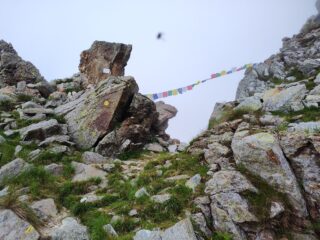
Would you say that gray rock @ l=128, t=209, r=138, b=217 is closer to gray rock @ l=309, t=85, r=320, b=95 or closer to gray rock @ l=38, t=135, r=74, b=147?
gray rock @ l=38, t=135, r=74, b=147

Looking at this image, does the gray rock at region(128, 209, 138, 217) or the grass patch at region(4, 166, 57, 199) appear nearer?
the gray rock at region(128, 209, 138, 217)

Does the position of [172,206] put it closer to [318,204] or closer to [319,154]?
[318,204]

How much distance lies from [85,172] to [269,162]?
698 centimetres

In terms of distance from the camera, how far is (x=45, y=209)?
8.84 meters

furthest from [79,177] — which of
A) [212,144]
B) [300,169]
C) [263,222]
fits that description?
[300,169]

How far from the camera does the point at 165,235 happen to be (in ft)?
22.7

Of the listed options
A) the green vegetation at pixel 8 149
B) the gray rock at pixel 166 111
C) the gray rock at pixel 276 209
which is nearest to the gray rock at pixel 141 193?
the gray rock at pixel 276 209

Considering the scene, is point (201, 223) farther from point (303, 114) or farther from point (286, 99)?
point (286, 99)

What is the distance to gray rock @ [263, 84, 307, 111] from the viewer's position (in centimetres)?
1158

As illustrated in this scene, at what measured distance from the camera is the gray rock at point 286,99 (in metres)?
11.6

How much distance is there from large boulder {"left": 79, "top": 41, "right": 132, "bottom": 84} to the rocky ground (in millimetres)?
6867

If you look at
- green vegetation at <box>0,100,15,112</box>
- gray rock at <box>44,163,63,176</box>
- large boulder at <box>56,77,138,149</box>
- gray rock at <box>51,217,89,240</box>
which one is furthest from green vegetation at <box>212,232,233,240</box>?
green vegetation at <box>0,100,15,112</box>

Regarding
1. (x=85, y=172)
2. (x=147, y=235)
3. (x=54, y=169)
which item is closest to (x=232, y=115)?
(x=85, y=172)

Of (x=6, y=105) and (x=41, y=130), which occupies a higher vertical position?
(x=6, y=105)
